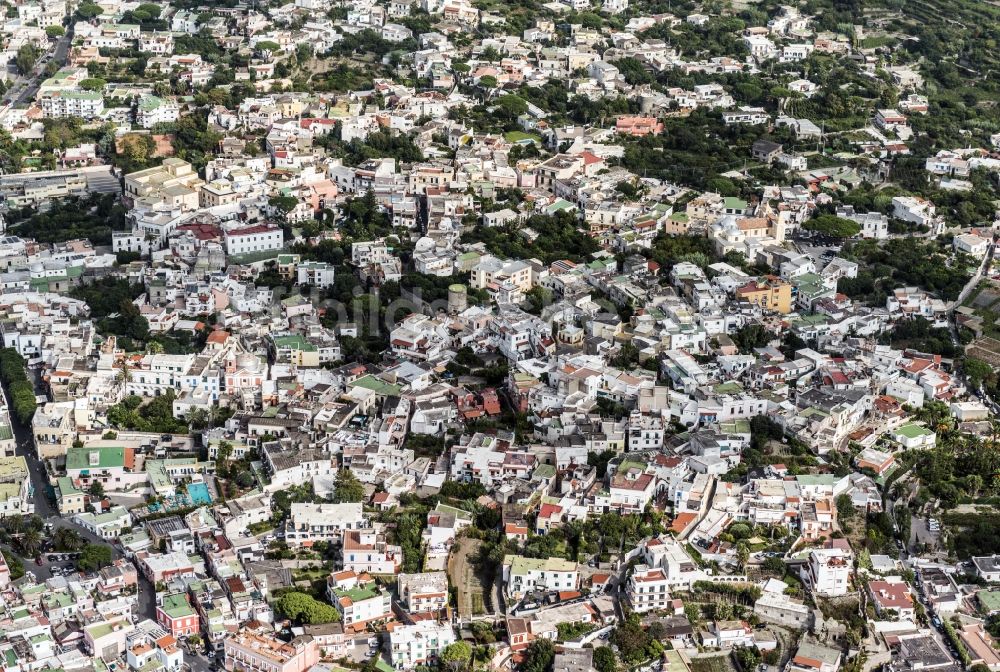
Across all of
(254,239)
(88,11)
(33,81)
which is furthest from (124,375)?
(88,11)

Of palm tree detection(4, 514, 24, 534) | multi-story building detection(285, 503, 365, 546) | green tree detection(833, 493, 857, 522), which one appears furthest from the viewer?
green tree detection(833, 493, 857, 522)

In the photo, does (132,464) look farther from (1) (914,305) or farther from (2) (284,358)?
(1) (914,305)

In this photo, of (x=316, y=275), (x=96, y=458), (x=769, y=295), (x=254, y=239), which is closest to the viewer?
(x=96, y=458)

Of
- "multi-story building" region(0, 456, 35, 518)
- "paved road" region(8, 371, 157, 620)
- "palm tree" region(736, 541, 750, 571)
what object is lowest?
"paved road" region(8, 371, 157, 620)

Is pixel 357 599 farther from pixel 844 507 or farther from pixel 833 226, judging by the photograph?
pixel 833 226

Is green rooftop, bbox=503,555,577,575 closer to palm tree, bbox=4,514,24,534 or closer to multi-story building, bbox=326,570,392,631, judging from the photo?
multi-story building, bbox=326,570,392,631

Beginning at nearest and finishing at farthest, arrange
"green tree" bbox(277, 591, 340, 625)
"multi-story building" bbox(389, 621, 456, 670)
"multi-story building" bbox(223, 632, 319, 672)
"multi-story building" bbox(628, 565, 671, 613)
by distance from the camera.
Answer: "multi-story building" bbox(223, 632, 319, 672) < "multi-story building" bbox(389, 621, 456, 670) < "green tree" bbox(277, 591, 340, 625) < "multi-story building" bbox(628, 565, 671, 613)

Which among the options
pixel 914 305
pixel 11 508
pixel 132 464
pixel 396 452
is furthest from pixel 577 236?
pixel 11 508

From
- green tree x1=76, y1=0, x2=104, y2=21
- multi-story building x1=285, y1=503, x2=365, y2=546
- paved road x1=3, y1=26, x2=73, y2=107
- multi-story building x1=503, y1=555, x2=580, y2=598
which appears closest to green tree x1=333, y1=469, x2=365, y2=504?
multi-story building x1=285, y1=503, x2=365, y2=546
